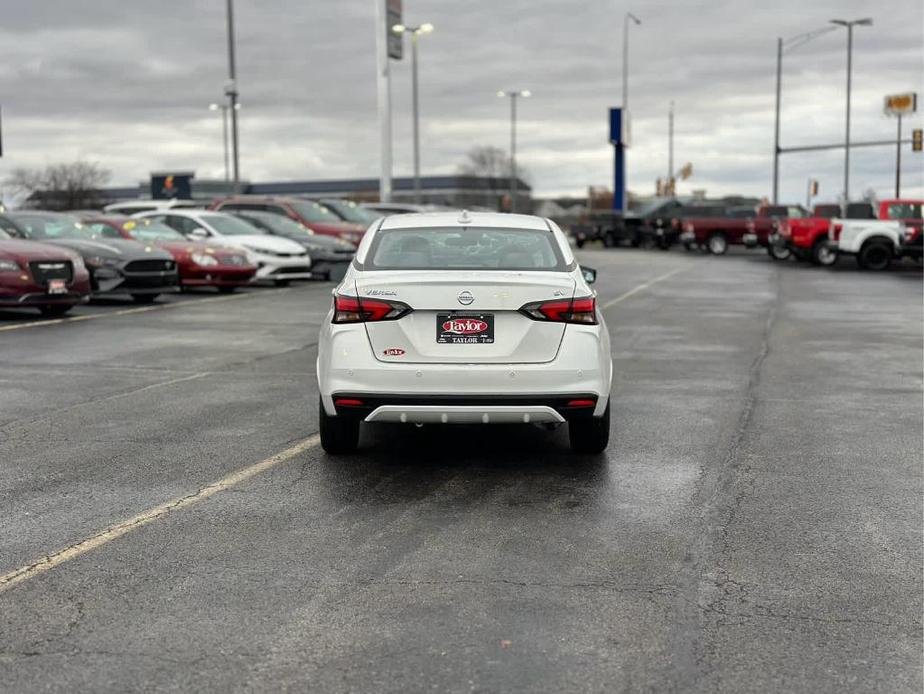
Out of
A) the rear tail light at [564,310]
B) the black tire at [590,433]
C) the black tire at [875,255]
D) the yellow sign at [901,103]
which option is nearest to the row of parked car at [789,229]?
the black tire at [875,255]

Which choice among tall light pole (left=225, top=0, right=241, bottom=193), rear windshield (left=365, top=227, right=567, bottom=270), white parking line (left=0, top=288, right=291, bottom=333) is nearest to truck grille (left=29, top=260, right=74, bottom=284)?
white parking line (left=0, top=288, right=291, bottom=333)

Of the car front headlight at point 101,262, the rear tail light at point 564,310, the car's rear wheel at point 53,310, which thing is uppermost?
the rear tail light at point 564,310

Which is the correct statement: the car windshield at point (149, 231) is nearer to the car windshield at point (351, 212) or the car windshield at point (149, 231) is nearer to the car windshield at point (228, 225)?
the car windshield at point (228, 225)

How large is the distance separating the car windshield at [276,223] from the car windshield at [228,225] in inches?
61.2

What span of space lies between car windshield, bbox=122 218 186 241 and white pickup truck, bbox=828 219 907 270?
64.8 feet

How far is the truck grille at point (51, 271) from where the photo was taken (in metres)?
16.7

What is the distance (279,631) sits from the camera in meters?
4.43

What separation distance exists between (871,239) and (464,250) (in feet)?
94.1

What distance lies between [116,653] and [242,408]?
5.31 m

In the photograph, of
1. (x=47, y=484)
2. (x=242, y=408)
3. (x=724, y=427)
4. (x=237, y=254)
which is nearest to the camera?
(x=47, y=484)

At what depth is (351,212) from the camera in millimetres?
32469

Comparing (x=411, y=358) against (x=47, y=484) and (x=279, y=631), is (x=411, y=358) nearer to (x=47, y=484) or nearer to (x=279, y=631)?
(x=47, y=484)

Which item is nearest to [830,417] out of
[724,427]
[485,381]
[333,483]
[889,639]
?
[724,427]

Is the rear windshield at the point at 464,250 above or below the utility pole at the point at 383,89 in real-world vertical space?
below
